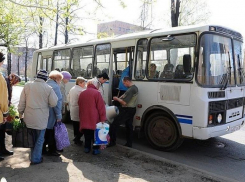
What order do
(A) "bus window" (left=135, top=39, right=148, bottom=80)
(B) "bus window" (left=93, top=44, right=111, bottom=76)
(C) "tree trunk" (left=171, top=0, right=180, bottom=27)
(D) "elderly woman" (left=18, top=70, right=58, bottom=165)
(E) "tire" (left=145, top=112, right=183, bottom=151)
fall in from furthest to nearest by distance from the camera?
(C) "tree trunk" (left=171, top=0, right=180, bottom=27), (B) "bus window" (left=93, top=44, right=111, bottom=76), (A) "bus window" (left=135, top=39, right=148, bottom=80), (E) "tire" (left=145, top=112, right=183, bottom=151), (D) "elderly woman" (left=18, top=70, right=58, bottom=165)

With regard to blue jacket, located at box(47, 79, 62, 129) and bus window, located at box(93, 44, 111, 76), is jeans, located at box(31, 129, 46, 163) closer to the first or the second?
blue jacket, located at box(47, 79, 62, 129)

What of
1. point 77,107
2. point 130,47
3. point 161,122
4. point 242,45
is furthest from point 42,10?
point 242,45

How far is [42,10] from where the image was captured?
9.60m

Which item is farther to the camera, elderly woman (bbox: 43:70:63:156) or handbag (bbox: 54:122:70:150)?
handbag (bbox: 54:122:70:150)

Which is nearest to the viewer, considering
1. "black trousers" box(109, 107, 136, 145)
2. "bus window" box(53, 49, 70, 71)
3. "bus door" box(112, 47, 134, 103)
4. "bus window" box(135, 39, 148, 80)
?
"black trousers" box(109, 107, 136, 145)

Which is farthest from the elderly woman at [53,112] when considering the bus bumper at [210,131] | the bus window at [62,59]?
the bus window at [62,59]

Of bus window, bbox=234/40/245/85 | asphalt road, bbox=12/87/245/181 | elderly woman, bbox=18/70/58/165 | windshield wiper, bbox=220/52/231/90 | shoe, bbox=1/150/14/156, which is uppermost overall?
bus window, bbox=234/40/245/85

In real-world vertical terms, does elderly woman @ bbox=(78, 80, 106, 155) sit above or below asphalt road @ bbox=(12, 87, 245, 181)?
above

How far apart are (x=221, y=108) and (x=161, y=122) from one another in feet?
4.61

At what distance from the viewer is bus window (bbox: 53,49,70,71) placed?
32.3 ft

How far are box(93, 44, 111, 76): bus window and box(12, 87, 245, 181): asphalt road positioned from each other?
2149mm

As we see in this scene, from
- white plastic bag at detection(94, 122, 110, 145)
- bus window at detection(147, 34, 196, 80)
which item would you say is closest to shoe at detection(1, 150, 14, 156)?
white plastic bag at detection(94, 122, 110, 145)

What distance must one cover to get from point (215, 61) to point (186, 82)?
79 cm

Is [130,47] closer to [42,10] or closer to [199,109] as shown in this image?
[199,109]
